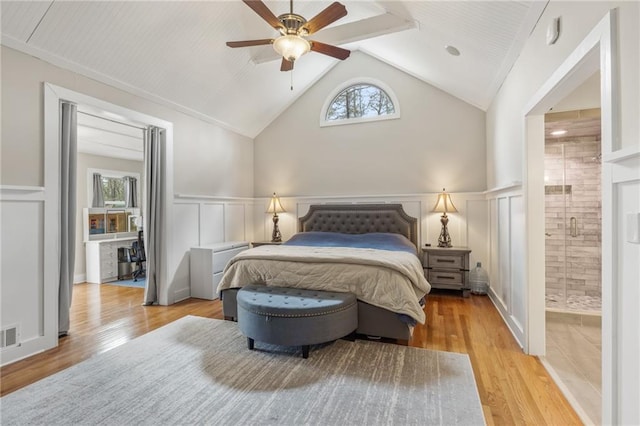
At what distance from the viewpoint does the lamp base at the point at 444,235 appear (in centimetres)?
460

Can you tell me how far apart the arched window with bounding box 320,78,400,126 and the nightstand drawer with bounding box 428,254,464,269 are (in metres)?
2.38

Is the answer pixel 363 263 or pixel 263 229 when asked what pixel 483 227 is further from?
pixel 263 229

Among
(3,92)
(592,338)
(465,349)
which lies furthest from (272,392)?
(3,92)

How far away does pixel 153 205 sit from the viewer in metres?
4.04

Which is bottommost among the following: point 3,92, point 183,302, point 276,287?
point 183,302

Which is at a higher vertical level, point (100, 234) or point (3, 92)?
point (3, 92)

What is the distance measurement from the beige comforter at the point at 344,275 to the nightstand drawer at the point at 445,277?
1.46 meters

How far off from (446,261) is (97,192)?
253 inches

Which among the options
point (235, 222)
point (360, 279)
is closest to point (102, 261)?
point (235, 222)

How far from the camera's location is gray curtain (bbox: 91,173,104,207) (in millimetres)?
5859

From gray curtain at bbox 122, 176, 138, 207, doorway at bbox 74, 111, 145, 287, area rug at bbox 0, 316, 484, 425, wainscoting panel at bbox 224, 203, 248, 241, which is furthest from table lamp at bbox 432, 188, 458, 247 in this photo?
gray curtain at bbox 122, 176, 138, 207

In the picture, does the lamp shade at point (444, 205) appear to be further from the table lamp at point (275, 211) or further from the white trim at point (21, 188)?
the white trim at point (21, 188)

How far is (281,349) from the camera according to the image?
268 centimetres

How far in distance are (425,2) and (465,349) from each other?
10.6ft
